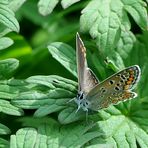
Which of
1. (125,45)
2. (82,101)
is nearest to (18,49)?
(125,45)

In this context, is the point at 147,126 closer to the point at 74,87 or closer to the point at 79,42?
the point at 74,87

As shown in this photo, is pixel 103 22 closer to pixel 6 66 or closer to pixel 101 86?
pixel 101 86

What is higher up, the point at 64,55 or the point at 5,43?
the point at 5,43

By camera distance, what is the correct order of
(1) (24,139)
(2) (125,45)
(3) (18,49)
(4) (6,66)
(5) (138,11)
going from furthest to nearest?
(3) (18,49), (2) (125,45), (5) (138,11), (4) (6,66), (1) (24,139)

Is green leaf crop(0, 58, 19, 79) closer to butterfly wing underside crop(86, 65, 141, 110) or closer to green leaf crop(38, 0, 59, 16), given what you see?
green leaf crop(38, 0, 59, 16)

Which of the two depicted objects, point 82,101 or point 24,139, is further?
point 82,101

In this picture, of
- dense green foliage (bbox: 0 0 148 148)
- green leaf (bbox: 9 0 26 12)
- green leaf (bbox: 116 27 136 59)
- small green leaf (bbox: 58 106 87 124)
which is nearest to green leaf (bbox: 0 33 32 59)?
dense green foliage (bbox: 0 0 148 148)

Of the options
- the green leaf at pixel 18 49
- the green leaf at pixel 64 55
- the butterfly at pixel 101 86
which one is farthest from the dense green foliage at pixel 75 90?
the green leaf at pixel 18 49
